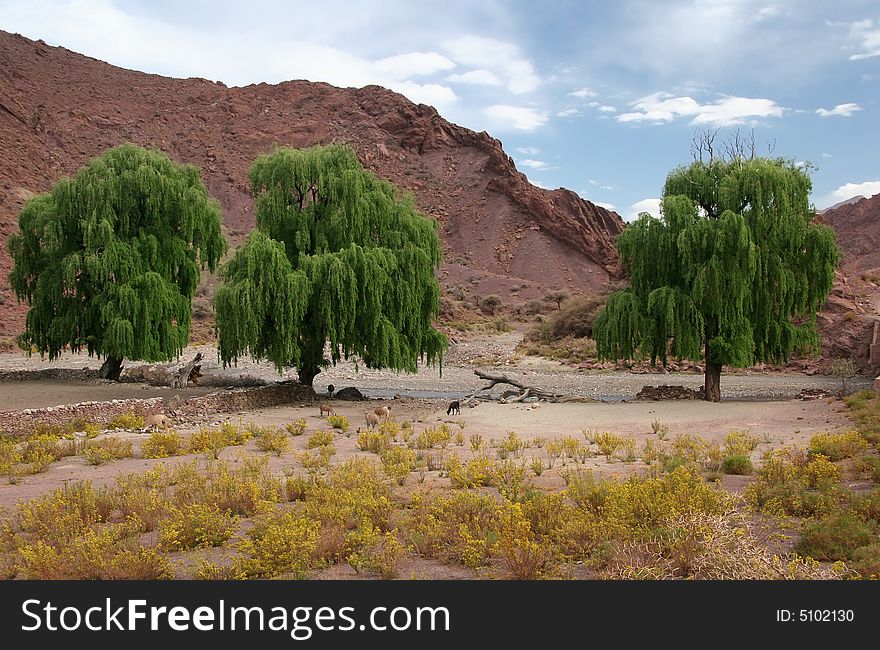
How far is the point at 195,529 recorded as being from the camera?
8055mm

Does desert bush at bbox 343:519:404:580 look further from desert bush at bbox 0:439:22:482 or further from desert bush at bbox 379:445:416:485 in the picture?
desert bush at bbox 0:439:22:482

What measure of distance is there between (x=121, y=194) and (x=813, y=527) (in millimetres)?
25426

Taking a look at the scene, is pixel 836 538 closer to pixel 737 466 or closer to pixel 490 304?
pixel 737 466

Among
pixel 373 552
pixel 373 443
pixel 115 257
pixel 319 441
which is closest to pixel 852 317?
pixel 373 443

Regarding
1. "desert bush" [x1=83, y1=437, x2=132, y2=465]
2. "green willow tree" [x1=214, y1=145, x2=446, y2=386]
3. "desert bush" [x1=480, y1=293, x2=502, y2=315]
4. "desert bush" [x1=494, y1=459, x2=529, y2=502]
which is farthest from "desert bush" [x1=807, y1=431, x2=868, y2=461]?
"desert bush" [x1=480, y1=293, x2=502, y2=315]

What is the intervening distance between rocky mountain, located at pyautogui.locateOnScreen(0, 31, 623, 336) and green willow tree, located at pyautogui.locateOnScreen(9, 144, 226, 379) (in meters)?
56.6

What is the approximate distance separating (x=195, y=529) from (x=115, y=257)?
779 inches

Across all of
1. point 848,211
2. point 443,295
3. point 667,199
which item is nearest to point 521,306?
point 443,295

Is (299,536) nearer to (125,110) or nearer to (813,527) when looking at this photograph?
(813,527)

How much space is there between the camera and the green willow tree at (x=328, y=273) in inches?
846

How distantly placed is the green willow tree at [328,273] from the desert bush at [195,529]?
42.8ft

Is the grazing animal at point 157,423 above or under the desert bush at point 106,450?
above

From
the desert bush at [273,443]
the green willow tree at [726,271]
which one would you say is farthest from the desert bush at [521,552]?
the green willow tree at [726,271]

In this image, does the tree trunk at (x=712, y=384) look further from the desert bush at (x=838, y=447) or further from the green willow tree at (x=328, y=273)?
the desert bush at (x=838, y=447)
